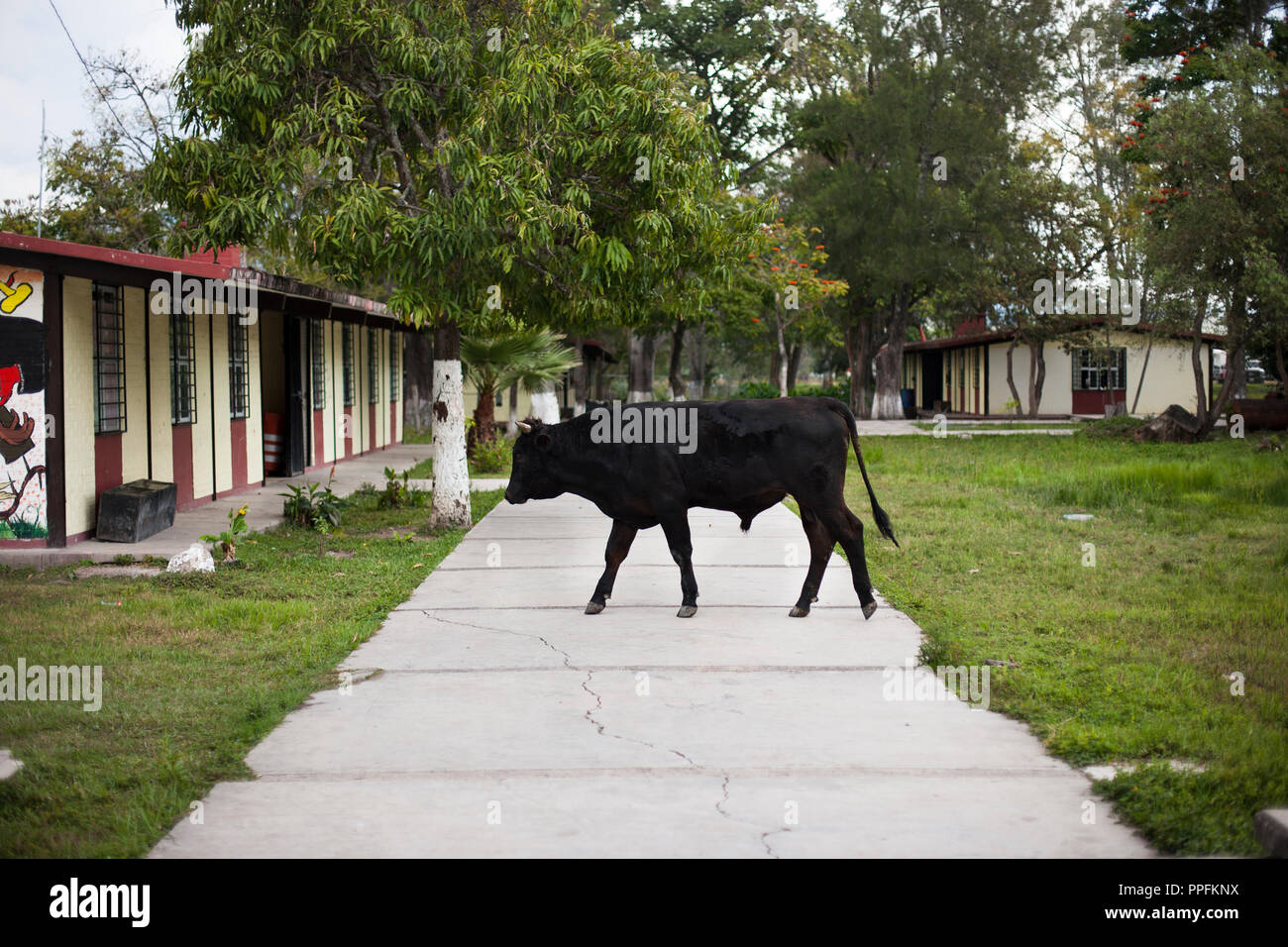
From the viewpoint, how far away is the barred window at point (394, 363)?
2958cm

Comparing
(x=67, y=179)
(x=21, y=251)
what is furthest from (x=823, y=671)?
(x=67, y=179)

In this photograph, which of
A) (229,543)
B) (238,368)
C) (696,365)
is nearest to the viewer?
(229,543)

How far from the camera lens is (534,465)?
8.72 metres

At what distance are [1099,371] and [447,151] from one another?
125ft

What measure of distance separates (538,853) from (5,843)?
190 centimetres

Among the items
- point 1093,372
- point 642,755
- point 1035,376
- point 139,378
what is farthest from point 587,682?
point 1093,372

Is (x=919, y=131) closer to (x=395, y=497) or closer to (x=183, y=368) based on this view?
(x=395, y=497)

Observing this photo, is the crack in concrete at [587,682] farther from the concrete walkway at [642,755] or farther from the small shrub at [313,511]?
the small shrub at [313,511]

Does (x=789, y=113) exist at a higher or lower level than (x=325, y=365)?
higher

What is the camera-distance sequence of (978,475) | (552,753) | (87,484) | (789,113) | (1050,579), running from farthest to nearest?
(789,113), (978,475), (87,484), (1050,579), (552,753)

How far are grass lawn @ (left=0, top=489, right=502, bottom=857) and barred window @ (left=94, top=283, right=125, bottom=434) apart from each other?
1951 mm

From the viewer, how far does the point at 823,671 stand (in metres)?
7.00
